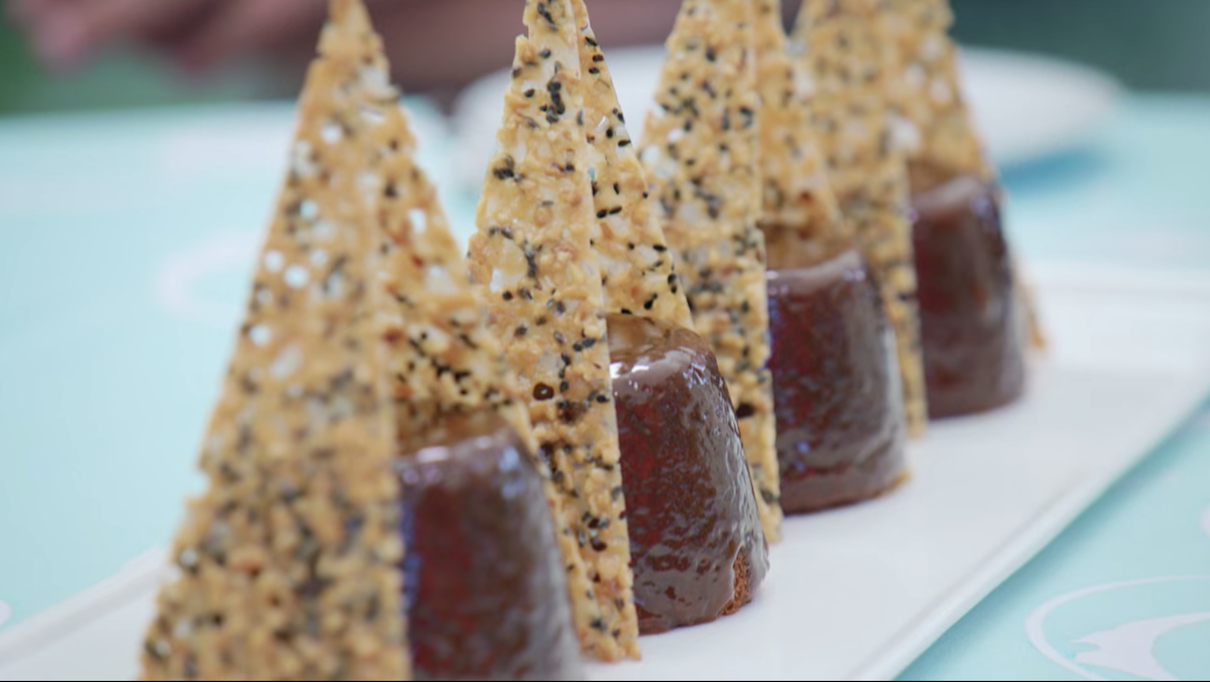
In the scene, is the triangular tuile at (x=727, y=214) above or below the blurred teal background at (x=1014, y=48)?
above

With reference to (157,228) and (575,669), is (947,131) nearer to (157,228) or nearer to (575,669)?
(575,669)

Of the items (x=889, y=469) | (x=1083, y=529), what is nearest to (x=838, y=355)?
(x=889, y=469)

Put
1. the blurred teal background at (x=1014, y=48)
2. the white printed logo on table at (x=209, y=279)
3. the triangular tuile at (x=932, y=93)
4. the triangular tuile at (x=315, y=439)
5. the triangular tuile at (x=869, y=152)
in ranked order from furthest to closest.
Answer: the blurred teal background at (x=1014, y=48), the white printed logo on table at (x=209, y=279), the triangular tuile at (x=932, y=93), the triangular tuile at (x=869, y=152), the triangular tuile at (x=315, y=439)

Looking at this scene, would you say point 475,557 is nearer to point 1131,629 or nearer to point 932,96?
point 1131,629

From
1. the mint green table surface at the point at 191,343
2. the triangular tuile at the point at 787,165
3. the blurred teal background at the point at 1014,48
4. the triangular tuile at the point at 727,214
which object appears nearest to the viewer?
the mint green table surface at the point at 191,343

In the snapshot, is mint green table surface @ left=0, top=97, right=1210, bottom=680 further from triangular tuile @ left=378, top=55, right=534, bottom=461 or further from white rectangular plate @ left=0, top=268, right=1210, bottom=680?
triangular tuile @ left=378, top=55, right=534, bottom=461

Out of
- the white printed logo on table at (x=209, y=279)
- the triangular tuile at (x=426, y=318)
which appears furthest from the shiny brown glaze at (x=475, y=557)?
the white printed logo on table at (x=209, y=279)

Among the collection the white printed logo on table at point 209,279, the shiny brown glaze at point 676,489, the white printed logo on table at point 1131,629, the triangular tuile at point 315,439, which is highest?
the triangular tuile at point 315,439

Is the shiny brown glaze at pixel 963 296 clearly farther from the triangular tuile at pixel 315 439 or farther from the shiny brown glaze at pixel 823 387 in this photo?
the triangular tuile at pixel 315 439
